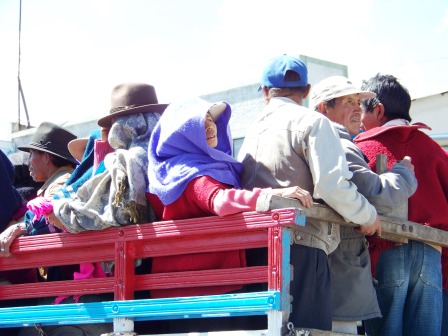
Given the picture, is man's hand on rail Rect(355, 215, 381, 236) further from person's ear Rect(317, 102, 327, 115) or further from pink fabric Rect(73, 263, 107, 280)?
pink fabric Rect(73, 263, 107, 280)

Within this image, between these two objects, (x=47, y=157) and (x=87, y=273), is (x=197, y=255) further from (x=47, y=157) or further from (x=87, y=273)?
(x=47, y=157)

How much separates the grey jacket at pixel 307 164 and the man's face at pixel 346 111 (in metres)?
0.47

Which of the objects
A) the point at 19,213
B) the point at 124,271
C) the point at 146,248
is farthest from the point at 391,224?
the point at 19,213

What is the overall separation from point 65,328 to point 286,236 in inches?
56.9

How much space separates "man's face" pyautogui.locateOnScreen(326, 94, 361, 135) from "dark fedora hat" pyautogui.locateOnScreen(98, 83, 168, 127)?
3.03 feet

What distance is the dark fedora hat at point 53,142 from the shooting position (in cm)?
525

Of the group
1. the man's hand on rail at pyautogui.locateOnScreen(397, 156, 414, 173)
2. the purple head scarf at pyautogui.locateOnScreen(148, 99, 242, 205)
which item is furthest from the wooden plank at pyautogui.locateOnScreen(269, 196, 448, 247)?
the purple head scarf at pyautogui.locateOnScreen(148, 99, 242, 205)

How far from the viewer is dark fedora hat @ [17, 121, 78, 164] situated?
5.25 metres

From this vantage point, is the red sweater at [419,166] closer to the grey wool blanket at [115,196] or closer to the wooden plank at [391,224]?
the wooden plank at [391,224]

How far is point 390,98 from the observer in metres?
4.53

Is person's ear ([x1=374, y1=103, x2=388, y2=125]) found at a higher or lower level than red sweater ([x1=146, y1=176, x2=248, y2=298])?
higher

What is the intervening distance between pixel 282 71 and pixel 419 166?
95 cm

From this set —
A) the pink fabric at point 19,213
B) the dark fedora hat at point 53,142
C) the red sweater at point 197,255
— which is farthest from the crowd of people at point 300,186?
the dark fedora hat at point 53,142

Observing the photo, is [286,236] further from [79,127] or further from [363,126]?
[79,127]
